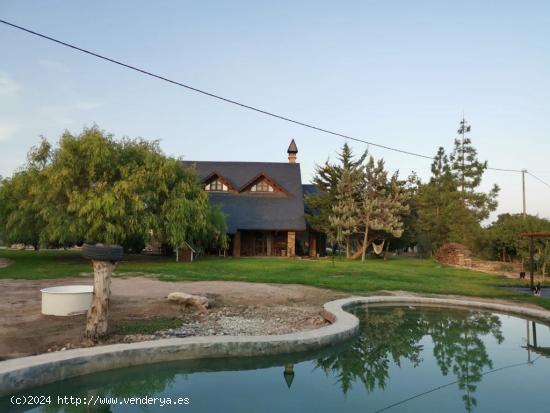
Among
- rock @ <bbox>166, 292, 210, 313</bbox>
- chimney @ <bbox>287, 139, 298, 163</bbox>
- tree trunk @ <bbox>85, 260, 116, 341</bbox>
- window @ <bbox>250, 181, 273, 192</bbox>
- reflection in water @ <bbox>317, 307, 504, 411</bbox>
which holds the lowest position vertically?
reflection in water @ <bbox>317, 307, 504, 411</bbox>

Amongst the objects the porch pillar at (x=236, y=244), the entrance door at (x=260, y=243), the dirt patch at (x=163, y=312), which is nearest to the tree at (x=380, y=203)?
the entrance door at (x=260, y=243)

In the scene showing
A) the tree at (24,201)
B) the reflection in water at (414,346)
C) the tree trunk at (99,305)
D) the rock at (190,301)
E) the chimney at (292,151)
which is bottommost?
the reflection in water at (414,346)

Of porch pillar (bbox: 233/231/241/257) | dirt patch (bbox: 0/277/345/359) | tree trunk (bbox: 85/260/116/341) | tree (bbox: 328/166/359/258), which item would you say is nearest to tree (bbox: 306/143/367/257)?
tree (bbox: 328/166/359/258)

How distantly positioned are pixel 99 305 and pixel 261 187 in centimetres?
2884

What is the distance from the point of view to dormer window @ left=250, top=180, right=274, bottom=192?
35625 mm

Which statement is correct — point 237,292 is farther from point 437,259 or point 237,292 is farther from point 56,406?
point 437,259

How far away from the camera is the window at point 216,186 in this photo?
35.8m

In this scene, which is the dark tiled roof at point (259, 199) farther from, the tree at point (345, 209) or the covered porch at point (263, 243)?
the tree at point (345, 209)

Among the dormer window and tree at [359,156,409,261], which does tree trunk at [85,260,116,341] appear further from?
the dormer window

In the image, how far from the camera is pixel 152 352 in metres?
6.45

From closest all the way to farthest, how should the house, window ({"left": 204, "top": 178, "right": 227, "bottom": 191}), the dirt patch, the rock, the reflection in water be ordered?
the reflection in water < the dirt patch < the rock < the house < window ({"left": 204, "top": 178, "right": 227, "bottom": 191})

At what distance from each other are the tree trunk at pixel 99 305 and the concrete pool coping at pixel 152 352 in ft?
2.76

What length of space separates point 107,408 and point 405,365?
4891mm

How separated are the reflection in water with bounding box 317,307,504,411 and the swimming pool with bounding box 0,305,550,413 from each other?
21 mm
